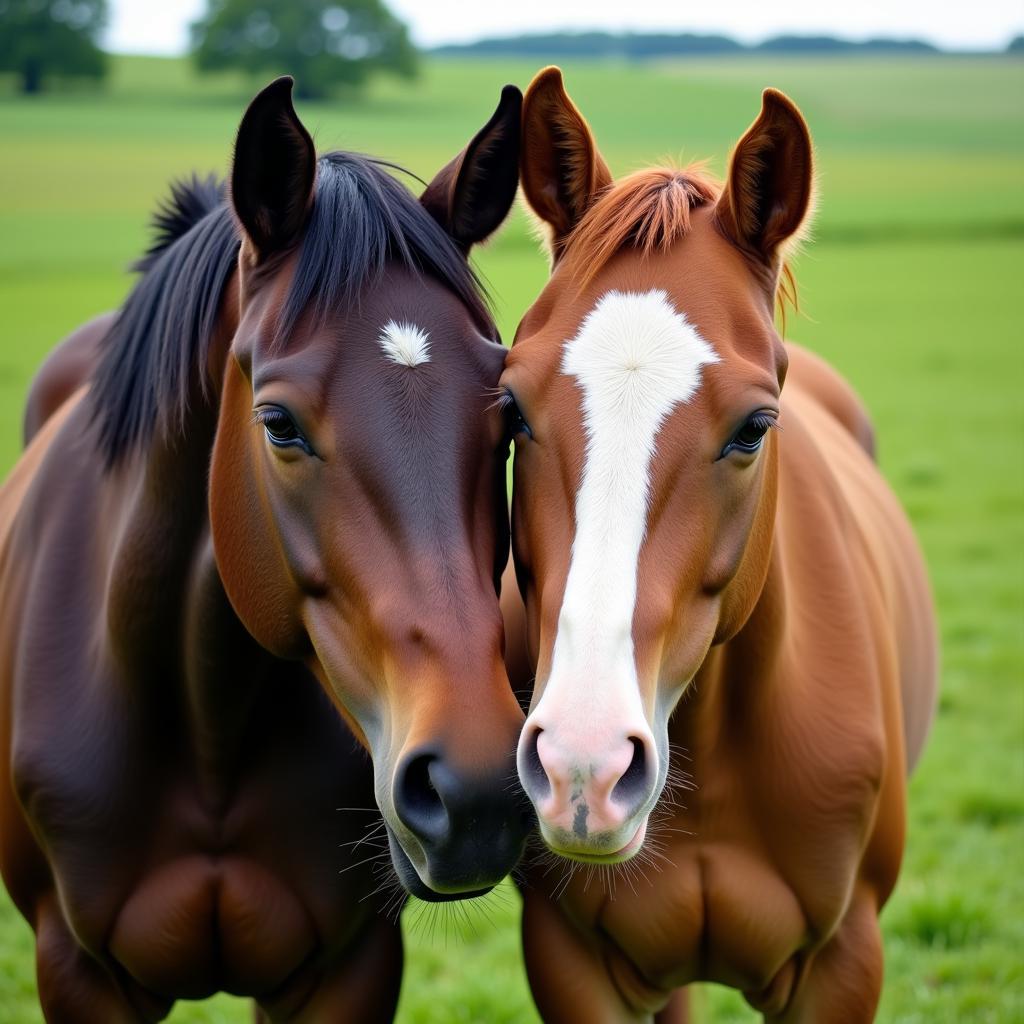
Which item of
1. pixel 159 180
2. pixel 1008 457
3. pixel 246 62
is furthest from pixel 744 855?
pixel 246 62

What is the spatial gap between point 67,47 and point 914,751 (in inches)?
1631

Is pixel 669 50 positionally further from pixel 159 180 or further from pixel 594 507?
pixel 594 507

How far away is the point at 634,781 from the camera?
2182 millimetres

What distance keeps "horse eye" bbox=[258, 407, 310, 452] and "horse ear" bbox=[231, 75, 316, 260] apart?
0.47 m

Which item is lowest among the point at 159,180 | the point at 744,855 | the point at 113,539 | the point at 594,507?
the point at 159,180

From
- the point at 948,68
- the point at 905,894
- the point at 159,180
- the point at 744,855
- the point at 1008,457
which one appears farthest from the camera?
the point at 948,68

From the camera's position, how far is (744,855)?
2.98 metres

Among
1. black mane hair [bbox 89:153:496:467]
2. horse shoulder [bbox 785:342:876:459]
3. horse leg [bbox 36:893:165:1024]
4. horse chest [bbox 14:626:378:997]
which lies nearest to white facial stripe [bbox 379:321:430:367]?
black mane hair [bbox 89:153:496:467]

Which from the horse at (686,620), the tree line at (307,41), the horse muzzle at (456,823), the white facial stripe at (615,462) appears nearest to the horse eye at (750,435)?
the horse at (686,620)

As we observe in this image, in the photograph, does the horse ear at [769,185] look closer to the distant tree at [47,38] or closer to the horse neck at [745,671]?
the horse neck at [745,671]

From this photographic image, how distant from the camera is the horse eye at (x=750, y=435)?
7.99ft

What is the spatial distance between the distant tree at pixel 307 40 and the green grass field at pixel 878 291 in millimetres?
1680

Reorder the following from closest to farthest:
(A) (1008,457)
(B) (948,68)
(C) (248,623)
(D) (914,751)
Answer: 1. (C) (248,623)
2. (D) (914,751)
3. (A) (1008,457)
4. (B) (948,68)

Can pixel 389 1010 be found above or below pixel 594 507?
below
